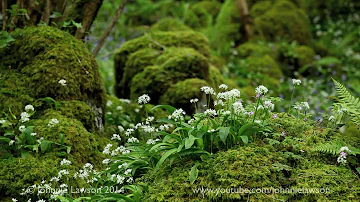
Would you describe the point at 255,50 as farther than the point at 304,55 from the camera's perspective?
No

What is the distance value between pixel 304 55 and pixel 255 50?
121 centimetres

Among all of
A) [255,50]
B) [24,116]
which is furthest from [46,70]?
[255,50]

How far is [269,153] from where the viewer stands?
9.96ft

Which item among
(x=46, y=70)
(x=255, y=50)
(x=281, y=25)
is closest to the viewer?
(x=46, y=70)

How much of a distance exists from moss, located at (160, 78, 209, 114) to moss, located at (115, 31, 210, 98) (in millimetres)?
1055

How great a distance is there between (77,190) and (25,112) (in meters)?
0.86

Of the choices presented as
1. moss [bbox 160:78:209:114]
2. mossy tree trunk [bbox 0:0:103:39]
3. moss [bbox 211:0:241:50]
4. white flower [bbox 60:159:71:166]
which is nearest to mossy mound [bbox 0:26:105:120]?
mossy tree trunk [bbox 0:0:103:39]

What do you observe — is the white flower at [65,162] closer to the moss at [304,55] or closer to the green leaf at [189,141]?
the green leaf at [189,141]

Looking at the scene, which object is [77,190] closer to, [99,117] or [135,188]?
[135,188]

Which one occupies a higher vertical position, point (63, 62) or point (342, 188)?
point (63, 62)

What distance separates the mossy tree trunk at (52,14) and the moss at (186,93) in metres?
1.40

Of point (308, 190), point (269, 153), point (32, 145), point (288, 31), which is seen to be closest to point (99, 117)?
point (32, 145)

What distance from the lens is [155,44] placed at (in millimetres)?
6715

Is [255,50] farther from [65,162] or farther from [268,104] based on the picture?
[65,162]
